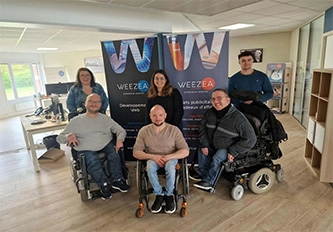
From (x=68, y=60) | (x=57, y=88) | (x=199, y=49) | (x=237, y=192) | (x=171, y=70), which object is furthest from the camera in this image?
(x=68, y=60)

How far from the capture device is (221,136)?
90.4 inches

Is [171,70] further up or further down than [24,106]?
further up

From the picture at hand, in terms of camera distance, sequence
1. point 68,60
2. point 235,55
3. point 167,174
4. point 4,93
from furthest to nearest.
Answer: point 68,60, point 4,93, point 235,55, point 167,174

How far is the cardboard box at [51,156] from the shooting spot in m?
3.58

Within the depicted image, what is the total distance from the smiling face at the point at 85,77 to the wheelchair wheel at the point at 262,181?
2.35 meters

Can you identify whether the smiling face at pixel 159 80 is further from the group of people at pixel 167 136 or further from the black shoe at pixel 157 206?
the black shoe at pixel 157 206

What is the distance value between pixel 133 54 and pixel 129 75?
11.2 inches

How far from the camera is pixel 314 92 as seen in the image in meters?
2.84

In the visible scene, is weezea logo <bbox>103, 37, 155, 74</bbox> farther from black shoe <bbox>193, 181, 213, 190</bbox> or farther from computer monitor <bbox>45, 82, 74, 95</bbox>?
computer monitor <bbox>45, 82, 74, 95</bbox>

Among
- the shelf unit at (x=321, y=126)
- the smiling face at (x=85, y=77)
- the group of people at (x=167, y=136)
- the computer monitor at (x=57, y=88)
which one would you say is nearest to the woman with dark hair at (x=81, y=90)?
the smiling face at (x=85, y=77)

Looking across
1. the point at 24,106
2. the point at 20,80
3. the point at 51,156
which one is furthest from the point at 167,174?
the point at 20,80

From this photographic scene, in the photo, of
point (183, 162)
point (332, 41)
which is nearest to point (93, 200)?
point (183, 162)

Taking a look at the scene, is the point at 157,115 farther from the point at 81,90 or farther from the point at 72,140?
the point at 81,90

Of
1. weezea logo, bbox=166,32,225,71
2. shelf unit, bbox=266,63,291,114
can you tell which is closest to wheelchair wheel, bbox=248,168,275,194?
weezea logo, bbox=166,32,225,71
